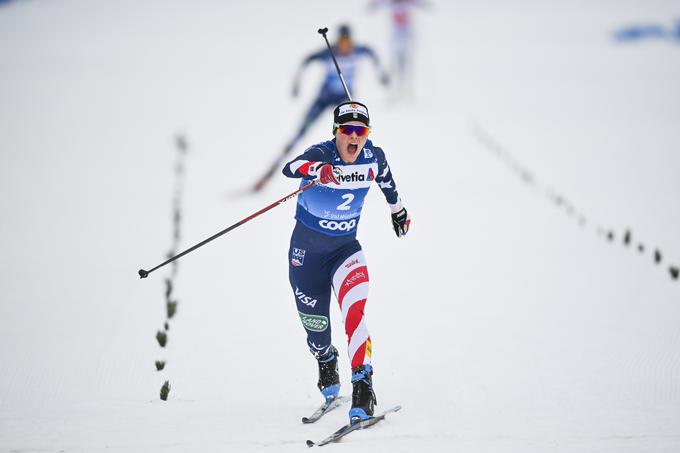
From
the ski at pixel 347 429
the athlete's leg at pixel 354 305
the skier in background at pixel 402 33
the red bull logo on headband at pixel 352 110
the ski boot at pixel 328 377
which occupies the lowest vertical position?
the ski at pixel 347 429

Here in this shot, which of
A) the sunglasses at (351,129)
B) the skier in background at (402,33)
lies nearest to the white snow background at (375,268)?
the skier in background at (402,33)

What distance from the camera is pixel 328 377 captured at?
14.8ft

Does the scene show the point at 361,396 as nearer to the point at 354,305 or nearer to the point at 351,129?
the point at 354,305

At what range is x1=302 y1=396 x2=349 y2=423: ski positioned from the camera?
14.2 ft

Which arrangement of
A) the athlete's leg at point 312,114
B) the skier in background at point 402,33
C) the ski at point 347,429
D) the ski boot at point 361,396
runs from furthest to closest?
the skier in background at point 402,33 < the athlete's leg at point 312,114 < the ski boot at point 361,396 < the ski at point 347,429

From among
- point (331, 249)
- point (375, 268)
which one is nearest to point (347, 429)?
point (331, 249)

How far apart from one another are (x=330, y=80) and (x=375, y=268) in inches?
121

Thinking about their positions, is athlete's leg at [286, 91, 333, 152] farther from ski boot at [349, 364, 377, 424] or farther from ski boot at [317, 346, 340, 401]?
ski boot at [349, 364, 377, 424]

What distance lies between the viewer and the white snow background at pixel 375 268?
436 cm

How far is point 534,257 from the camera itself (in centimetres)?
715

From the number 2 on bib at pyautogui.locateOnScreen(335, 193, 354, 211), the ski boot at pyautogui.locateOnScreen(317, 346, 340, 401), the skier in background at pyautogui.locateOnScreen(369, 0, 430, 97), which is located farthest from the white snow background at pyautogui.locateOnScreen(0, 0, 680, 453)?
the number 2 on bib at pyautogui.locateOnScreen(335, 193, 354, 211)

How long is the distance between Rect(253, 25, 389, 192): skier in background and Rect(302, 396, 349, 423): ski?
4927 mm

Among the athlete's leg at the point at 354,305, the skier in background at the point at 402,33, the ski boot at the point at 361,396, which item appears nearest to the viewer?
the ski boot at the point at 361,396

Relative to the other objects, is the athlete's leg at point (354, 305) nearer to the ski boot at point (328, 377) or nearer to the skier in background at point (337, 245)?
the skier in background at point (337, 245)
